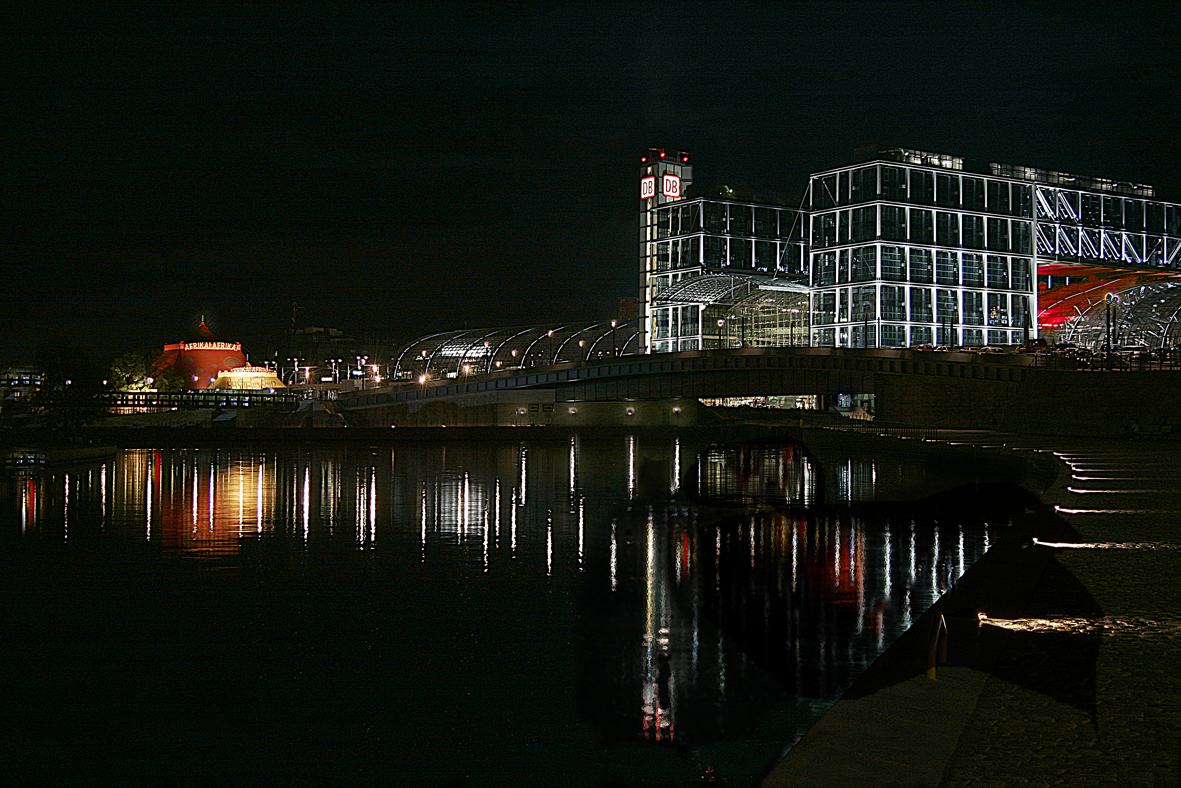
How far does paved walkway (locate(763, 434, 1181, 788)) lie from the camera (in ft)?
26.2

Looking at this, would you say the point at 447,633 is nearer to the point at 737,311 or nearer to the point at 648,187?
the point at 737,311

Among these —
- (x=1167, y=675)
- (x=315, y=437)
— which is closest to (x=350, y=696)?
(x=1167, y=675)

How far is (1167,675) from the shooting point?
35.9ft

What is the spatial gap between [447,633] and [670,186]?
599ft

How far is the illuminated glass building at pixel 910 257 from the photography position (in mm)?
139750

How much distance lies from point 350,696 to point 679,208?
168429mm

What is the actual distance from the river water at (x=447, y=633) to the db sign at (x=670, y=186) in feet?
529

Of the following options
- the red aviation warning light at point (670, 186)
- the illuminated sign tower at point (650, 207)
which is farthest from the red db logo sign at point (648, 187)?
the red aviation warning light at point (670, 186)

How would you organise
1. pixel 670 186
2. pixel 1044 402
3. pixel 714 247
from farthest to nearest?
pixel 670 186 < pixel 714 247 < pixel 1044 402

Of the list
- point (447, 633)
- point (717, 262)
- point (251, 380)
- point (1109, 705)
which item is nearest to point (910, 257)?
point (717, 262)

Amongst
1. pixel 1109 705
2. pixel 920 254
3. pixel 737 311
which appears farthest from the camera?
pixel 737 311

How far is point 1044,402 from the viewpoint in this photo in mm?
82312

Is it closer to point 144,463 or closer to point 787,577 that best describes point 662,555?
point 787,577

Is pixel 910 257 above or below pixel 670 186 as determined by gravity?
below
